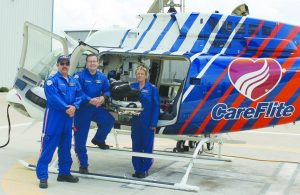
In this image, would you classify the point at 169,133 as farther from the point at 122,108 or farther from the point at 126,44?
the point at 126,44

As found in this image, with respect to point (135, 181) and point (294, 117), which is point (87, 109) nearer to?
point (135, 181)

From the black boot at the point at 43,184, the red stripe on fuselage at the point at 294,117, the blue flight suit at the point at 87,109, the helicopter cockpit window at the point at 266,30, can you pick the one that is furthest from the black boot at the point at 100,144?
the helicopter cockpit window at the point at 266,30

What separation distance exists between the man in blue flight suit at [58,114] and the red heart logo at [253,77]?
91.6 inches

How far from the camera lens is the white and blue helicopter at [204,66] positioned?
20.6 ft

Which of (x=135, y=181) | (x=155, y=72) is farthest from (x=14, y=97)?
(x=135, y=181)

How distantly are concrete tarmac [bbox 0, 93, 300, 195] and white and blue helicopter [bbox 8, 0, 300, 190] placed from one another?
0.56 metres

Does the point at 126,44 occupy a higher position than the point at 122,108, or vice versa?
the point at 126,44

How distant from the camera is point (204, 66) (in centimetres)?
626

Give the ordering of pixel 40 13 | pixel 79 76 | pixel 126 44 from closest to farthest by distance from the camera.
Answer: pixel 79 76
pixel 126 44
pixel 40 13

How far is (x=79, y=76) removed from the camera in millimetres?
6191

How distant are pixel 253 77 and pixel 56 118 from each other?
115 inches

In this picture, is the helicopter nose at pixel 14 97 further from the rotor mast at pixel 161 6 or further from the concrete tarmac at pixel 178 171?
the rotor mast at pixel 161 6

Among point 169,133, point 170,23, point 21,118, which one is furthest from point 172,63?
point 21,118

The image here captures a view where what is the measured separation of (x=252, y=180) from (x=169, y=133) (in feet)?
4.97
